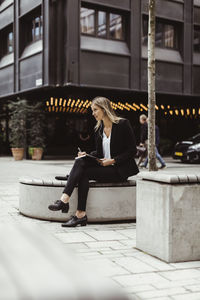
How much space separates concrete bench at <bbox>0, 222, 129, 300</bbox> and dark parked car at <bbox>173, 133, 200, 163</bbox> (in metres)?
17.5

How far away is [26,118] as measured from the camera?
66.6 ft

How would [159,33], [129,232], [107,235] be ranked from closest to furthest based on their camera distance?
[107,235]
[129,232]
[159,33]

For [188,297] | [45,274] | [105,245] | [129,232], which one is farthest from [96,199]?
[45,274]

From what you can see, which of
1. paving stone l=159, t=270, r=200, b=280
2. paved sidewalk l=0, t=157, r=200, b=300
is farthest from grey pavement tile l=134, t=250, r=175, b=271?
paving stone l=159, t=270, r=200, b=280

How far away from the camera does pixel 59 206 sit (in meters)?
5.06

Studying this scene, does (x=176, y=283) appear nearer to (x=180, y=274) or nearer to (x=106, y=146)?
(x=180, y=274)

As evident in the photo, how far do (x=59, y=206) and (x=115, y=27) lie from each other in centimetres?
1669

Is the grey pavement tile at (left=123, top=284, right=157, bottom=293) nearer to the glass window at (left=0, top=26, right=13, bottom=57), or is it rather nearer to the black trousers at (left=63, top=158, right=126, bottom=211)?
the black trousers at (left=63, top=158, right=126, bottom=211)

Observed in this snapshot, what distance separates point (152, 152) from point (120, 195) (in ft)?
20.9

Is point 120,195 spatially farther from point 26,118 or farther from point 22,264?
point 26,118

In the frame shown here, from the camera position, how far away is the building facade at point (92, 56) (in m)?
18.6

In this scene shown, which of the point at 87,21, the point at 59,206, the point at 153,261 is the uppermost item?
the point at 87,21

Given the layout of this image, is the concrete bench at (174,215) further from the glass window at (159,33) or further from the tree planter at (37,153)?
the glass window at (159,33)

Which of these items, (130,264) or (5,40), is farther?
(5,40)
